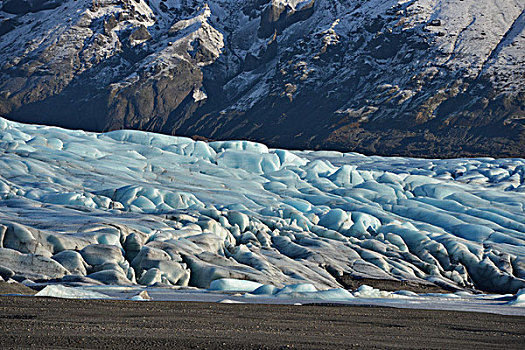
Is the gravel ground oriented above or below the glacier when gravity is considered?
above

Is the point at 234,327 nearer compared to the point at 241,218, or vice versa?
the point at 234,327

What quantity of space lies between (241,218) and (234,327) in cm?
2938

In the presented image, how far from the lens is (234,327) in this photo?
1366 centimetres

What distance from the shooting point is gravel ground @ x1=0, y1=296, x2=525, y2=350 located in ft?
36.8

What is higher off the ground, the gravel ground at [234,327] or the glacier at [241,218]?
the gravel ground at [234,327]

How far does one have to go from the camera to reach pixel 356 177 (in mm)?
→ 60438

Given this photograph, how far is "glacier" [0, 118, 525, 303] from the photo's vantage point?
31828 mm

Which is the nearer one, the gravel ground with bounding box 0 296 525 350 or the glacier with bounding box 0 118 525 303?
the gravel ground with bounding box 0 296 525 350

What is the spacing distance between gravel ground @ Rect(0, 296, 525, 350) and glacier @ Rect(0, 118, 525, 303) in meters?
6.58

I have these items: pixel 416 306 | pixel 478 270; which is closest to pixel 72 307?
pixel 416 306

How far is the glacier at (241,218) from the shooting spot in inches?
1253

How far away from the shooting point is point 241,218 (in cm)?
4303

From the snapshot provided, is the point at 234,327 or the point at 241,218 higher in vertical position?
the point at 234,327

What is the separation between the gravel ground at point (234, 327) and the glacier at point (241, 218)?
658 centimetres
